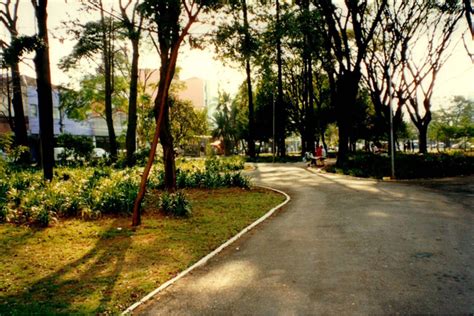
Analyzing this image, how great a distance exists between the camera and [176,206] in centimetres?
1022


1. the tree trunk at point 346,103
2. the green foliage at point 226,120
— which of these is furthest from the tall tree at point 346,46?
the green foliage at point 226,120

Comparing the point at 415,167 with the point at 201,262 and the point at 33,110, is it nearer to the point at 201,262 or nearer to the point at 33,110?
the point at 201,262

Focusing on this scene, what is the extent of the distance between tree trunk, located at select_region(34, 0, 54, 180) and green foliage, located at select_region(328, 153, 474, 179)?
13.6 meters

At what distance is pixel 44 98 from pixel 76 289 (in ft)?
36.0

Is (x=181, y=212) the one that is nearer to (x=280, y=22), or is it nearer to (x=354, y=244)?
(x=354, y=244)

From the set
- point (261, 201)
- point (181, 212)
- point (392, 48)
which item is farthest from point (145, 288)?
point (392, 48)

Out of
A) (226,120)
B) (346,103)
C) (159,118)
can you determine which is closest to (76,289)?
(159,118)

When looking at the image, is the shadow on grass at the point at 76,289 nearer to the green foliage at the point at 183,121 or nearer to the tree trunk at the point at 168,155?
the tree trunk at the point at 168,155

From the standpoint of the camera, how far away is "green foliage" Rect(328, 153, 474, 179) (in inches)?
694

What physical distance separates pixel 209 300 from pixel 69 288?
2089 mm

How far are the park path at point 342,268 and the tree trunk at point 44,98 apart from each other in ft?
29.8

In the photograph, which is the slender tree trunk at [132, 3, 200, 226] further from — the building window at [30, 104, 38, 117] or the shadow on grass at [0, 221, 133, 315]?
the building window at [30, 104, 38, 117]

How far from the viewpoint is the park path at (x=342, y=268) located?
4.71 metres

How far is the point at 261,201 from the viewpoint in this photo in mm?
12500
